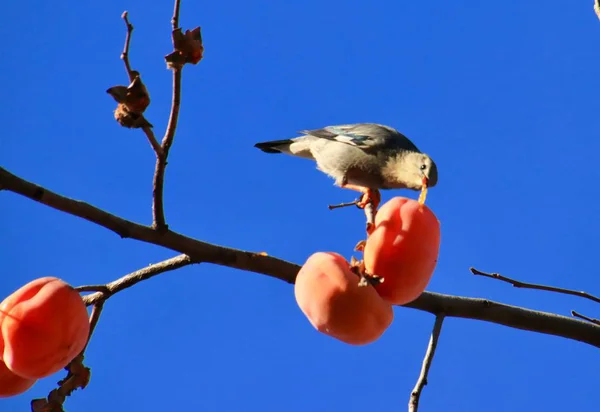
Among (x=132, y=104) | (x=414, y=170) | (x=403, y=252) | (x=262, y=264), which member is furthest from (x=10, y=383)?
(x=414, y=170)

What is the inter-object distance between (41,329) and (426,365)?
1.57 m

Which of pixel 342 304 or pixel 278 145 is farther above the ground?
pixel 278 145

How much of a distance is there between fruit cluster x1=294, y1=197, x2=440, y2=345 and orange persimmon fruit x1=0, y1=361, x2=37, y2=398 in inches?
47.3

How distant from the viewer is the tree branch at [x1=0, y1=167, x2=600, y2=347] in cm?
246

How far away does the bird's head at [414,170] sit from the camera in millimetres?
5676

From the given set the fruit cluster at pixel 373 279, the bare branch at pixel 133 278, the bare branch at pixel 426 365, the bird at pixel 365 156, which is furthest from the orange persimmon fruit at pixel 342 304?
the bird at pixel 365 156

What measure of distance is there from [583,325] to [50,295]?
2464 mm

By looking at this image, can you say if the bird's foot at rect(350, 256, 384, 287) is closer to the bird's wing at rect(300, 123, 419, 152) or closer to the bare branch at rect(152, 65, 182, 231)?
the bare branch at rect(152, 65, 182, 231)

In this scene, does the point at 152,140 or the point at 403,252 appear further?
the point at 403,252

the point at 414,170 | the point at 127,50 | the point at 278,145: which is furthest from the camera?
the point at 278,145

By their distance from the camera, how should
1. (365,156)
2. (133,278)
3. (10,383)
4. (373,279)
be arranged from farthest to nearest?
(365,156)
(133,278)
(10,383)
(373,279)

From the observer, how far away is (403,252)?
264 cm

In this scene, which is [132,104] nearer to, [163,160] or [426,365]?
[163,160]

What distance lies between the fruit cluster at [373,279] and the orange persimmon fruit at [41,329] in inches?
34.9
